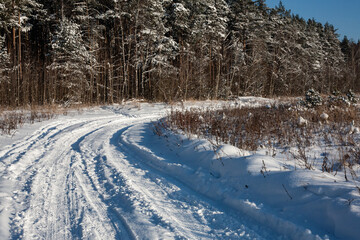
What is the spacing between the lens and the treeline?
60.8ft

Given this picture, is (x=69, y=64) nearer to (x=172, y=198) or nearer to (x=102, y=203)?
(x=102, y=203)

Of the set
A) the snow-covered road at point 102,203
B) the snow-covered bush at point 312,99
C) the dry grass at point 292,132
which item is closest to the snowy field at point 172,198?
the snow-covered road at point 102,203

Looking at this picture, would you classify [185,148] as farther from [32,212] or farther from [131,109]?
[131,109]

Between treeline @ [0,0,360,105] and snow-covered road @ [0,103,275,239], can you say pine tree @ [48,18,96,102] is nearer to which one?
treeline @ [0,0,360,105]

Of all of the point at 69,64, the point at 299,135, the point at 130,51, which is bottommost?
the point at 299,135

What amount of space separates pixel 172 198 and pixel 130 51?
898 inches

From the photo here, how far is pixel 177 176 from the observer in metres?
4.17

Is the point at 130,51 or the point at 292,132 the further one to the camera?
the point at 130,51

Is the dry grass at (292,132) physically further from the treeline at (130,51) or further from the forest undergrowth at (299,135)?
the treeline at (130,51)

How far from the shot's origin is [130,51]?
2389 centimetres

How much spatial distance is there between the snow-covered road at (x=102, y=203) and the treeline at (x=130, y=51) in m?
13.5

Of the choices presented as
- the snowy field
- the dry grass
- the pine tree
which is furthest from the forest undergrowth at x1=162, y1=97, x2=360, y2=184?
the pine tree

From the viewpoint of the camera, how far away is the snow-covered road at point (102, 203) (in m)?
2.54

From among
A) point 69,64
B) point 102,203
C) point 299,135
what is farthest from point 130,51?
point 102,203
